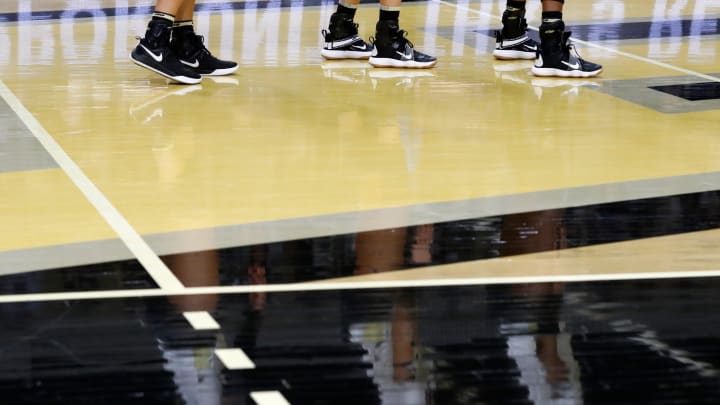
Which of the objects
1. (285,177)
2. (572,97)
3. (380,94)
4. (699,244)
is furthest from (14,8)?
(699,244)

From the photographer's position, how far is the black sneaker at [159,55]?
5.02 m

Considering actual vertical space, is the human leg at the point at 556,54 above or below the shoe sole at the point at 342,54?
above

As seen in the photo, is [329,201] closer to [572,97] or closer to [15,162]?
[15,162]

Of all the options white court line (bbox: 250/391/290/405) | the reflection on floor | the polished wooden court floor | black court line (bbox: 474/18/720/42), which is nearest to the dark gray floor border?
the polished wooden court floor

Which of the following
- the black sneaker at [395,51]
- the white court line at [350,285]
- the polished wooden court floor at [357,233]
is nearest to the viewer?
the polished wooden court floor at [357,233]

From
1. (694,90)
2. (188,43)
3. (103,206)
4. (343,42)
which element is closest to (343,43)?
(343,42)

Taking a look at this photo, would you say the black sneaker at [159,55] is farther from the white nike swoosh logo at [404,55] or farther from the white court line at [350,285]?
the white court line at [350,285]

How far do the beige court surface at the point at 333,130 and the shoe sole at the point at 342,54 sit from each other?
A: 3.2 inches

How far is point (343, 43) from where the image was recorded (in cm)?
570

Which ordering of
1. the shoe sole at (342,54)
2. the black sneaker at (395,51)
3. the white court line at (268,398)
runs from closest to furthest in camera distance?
the white court line at (268,398) → the black sneaker at (395,51) → the shoe sole at (342,54)

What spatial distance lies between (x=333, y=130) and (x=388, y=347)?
76.4 inches

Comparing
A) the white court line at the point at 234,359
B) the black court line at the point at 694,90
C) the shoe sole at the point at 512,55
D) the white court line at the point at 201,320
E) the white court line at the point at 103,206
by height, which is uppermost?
the black court line at the point at 694,90

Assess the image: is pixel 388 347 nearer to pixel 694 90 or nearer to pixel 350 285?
pixel 350 285

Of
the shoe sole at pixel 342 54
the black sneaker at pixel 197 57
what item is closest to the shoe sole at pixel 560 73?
the shoe sole at pixel 342 54
